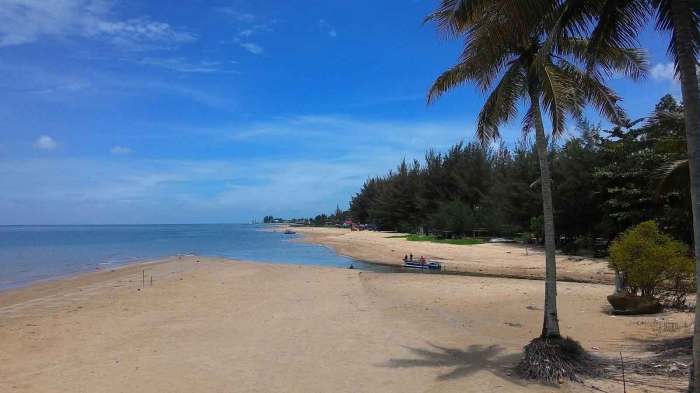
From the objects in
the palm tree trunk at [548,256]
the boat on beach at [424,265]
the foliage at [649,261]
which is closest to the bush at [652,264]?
the foliage at [649,261]

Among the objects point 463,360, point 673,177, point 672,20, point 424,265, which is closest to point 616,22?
point 672,20

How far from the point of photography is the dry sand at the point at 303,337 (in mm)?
8547

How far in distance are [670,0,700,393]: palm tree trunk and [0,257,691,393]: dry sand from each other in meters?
1.74

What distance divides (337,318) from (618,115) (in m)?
8.77

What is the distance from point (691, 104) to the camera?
5.95 metres

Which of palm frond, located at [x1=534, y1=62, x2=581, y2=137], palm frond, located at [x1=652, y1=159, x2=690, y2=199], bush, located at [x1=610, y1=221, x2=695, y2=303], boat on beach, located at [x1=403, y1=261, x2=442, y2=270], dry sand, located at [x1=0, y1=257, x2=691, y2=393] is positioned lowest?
dry sand, located at [x1=0, y1=257, x2=691, y2=393]

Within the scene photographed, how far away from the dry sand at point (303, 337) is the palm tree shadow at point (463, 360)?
21 millimetres

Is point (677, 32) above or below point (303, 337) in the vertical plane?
above

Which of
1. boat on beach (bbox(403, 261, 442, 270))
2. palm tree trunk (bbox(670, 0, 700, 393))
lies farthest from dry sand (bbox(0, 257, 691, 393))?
boat on beach (bbox(403, 261, 442, 270))

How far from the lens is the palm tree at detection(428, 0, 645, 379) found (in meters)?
7.92

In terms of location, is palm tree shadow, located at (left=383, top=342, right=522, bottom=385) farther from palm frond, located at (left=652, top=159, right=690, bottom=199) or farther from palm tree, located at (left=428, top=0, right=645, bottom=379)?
palm frond, located at (left=652, top=159, right=690, bottom=199)

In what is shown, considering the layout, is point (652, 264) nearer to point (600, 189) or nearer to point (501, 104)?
point (501, 104)

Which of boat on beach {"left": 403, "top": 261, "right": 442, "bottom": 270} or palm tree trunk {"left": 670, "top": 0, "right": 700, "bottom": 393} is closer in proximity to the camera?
palm tree trunk {"left": 670, "top": 0, "right": 700, "bottom": 393}

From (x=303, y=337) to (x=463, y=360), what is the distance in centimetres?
397
